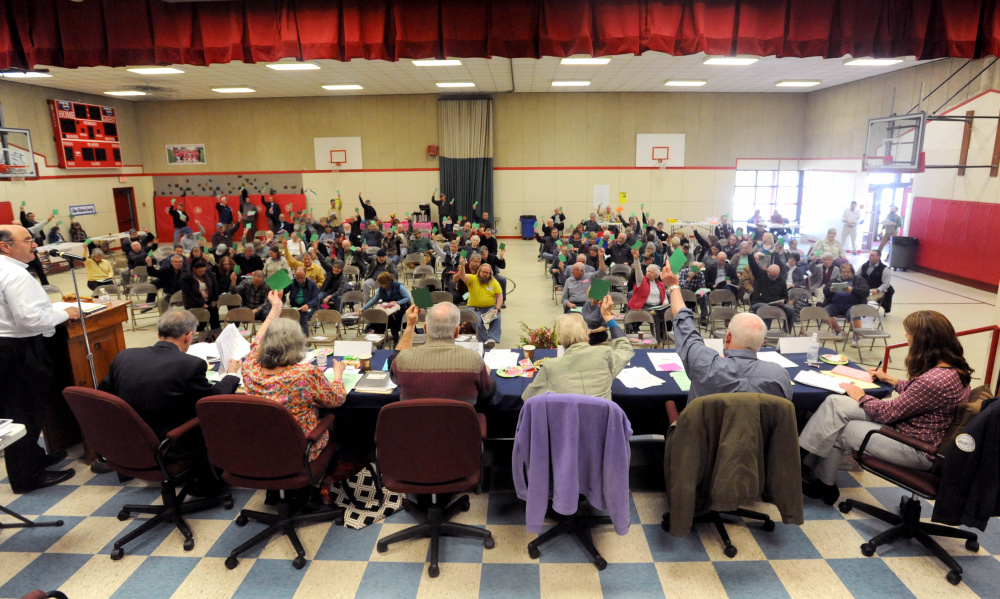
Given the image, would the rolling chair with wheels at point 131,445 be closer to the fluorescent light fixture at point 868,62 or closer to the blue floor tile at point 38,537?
the blue floor tile at point 38,537

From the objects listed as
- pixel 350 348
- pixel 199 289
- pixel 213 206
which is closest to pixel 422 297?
pixel 350 348

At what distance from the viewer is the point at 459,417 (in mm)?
3047

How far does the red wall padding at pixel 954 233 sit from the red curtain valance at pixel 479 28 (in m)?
8.58

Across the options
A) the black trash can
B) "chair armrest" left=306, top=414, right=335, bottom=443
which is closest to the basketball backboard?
the black trash can

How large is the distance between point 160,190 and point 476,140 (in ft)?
37.6

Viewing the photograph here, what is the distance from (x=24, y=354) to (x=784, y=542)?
5.49 m

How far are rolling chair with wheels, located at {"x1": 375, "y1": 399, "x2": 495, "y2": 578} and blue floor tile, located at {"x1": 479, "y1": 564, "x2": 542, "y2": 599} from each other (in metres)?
0.31

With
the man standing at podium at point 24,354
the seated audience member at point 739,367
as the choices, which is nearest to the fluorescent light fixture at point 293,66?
the man standing at podium at point 24,354

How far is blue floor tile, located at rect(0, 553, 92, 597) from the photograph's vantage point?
3.24 m

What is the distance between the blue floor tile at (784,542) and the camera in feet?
11.3

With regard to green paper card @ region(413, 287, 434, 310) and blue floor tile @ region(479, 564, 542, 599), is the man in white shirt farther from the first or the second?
blue floor tile @ region(479, 564, 542, 599)

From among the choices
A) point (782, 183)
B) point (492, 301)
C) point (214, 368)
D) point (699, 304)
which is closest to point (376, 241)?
point (492, 301)

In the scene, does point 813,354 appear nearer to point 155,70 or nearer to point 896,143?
point 896,143

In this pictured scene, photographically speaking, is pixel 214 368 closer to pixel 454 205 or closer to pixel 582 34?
pixel 582 34
